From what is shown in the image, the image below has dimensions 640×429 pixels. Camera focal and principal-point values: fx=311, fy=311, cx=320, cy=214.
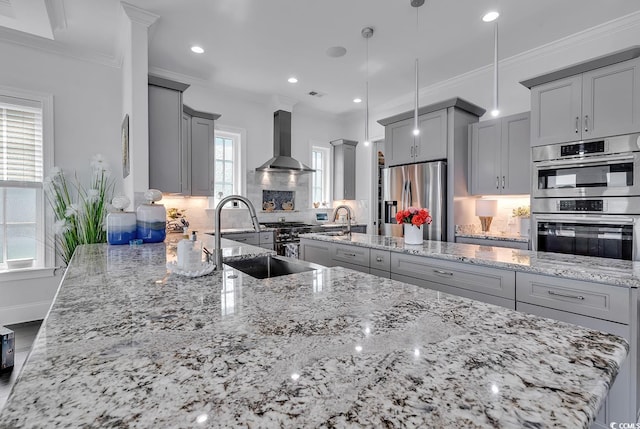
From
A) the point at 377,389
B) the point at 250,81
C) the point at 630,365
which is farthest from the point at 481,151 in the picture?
the point at 377,389

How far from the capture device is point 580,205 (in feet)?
9.26

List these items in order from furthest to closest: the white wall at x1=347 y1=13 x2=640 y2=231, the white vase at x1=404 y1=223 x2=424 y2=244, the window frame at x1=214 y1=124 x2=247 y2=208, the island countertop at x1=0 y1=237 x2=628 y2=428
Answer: the window frame at x1=214 y1=124 x2=247 y2=208
the white wall at x1=347 y1=13 x2=640 y2=231
the white vase at x1=404 y1=223 x2=424 y2=244
the island countertop at x1=0 y1=237 x2=628 y2=428

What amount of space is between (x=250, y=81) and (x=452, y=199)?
3.28 m

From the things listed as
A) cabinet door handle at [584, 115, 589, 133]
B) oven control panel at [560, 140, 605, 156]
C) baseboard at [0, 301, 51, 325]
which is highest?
cabinet door handle at [584, 115, 589, 133]

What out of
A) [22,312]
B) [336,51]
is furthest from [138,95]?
[22,312]

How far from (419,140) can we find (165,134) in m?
3.11

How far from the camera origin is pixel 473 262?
1919 mm

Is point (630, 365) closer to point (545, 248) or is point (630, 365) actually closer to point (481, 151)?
point (545, 248)

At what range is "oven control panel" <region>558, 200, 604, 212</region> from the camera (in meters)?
2.72

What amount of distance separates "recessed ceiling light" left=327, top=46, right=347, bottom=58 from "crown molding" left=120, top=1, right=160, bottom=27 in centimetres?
182

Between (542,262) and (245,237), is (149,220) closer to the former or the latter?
(245,237)

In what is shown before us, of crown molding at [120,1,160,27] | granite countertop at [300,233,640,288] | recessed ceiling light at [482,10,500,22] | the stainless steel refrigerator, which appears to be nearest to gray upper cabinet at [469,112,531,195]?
the stainless steel refrigerator

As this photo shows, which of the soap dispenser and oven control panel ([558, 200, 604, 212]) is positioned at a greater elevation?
oven control panel ([558, 200, 604, 212])

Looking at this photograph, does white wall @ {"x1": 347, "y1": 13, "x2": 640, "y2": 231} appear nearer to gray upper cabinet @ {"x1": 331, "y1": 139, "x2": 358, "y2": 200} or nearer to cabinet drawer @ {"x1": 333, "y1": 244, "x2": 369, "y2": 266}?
gray upper cabinet @ {"x1": 331, "y1": 139, "x2": 358, "y2": 200}
